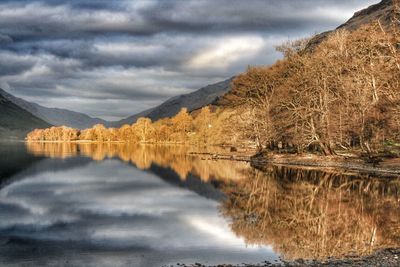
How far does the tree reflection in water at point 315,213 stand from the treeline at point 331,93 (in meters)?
16.3

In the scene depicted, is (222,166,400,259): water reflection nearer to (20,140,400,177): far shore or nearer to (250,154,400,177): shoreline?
(250,154,400,177): shoreline

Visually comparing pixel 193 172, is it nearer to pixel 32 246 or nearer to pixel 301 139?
pixel 301 139

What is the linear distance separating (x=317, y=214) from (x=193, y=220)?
9.09 metres

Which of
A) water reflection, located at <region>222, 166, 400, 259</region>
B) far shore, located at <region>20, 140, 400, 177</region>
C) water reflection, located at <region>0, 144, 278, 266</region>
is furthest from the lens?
far shore, located at <region>20, 140, 400, 177</region>

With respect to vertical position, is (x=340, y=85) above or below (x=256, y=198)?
above

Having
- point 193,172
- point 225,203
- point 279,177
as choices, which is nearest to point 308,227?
point 225,203

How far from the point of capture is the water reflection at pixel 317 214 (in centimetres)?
2333

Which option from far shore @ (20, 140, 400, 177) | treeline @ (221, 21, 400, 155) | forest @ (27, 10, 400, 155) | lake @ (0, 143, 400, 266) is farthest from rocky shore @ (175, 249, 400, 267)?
far shore @ (20, 140, 400, 177)

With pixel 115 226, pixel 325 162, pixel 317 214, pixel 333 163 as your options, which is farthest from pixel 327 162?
pixel 115 226

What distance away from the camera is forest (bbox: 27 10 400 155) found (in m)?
66.3

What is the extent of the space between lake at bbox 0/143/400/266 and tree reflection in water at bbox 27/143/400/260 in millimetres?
64

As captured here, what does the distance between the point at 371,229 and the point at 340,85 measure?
58.0m

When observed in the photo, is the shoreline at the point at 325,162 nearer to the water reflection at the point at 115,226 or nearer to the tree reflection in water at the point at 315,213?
the tree reflection in water at the point at 315,213

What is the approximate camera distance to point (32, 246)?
2284cm
